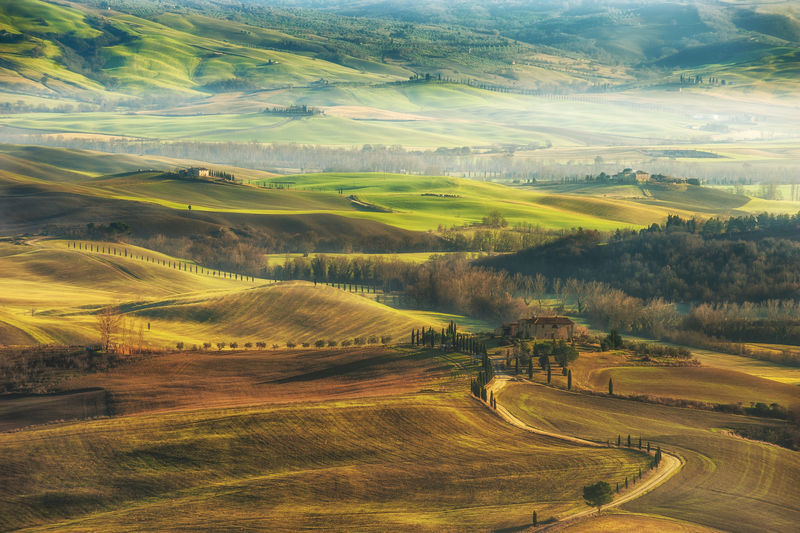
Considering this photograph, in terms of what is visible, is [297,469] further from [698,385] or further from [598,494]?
[698,385]

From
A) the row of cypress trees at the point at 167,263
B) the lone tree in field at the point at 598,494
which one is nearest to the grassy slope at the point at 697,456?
the lone tree in field at the point at 598,494

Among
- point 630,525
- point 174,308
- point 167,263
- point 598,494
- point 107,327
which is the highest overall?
point 598,494

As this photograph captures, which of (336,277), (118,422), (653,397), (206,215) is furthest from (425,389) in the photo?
(206,215)

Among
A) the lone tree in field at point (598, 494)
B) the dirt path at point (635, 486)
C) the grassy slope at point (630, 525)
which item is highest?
the lone tree in field at point (598, 494)

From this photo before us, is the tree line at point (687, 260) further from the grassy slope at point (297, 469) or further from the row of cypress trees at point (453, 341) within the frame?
the grassy slope at point (297, 469)

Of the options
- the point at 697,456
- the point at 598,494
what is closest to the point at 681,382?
the point at 697,456
